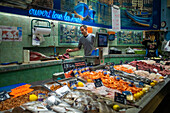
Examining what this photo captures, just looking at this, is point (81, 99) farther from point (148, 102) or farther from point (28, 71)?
point (28, 71)

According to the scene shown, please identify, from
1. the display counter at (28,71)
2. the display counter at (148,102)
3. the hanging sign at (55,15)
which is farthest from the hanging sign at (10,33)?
the display counter at (148,102)

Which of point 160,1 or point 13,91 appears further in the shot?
point 160,1

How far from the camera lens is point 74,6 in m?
5.89

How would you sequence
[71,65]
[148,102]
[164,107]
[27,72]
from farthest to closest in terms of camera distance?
[27,72], [164,107], [71,65], [148,102]

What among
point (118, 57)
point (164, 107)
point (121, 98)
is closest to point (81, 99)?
point (121, 98)

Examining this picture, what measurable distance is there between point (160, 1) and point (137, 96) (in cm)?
969

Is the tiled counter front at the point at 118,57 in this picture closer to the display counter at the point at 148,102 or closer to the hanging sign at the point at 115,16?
the hanging sign at the point at 115,16

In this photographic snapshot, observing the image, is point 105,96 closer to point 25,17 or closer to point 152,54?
point 25,17

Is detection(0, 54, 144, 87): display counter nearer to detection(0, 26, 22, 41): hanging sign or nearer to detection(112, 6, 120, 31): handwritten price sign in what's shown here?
detection(0, 26, 22, 41): hanging sign

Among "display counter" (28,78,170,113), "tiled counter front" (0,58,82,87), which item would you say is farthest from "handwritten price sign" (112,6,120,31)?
"display counter" (28,78,170,113)

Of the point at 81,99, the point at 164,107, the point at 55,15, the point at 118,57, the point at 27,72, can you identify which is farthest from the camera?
the point at 118,57

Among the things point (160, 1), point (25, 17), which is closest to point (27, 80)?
point (25, 17)

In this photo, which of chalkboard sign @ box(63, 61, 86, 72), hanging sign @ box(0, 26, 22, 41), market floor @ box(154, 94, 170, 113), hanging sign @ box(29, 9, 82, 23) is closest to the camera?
chalkboard sign @ box(63, 61, 86, 72)

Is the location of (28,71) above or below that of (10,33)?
below
